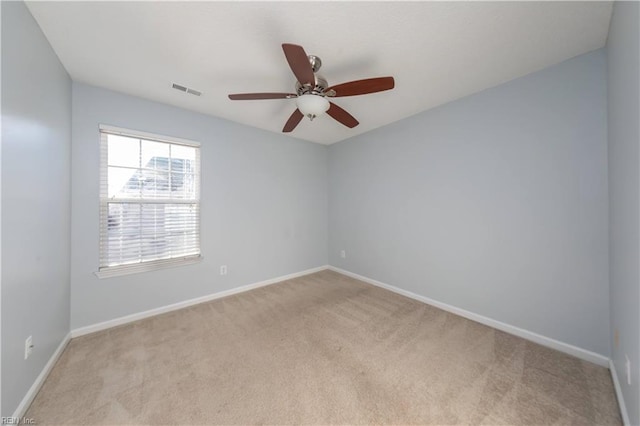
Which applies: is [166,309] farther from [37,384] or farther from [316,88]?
[316,88]

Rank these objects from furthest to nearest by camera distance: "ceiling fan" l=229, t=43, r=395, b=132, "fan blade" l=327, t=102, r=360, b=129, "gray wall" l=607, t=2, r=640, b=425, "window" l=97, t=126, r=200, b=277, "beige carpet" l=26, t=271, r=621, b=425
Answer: "window" l=97, t=126, r=200, b=277 → "fan blade" l=327, t=102, r=360, b=129 → "ceiling fan" l=229, t=43, r=395, b=132 → "beige carpet" l=26, t=271, r=621, b=425 → "gray wall" l=607, t=2, r=640, b=425

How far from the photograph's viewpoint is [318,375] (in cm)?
159

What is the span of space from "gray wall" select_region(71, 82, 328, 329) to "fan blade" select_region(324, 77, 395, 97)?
1.94 m

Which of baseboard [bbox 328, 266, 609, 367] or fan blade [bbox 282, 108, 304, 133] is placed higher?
fan blade [bbox 282, 108, 304, 133]

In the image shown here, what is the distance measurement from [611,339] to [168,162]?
4423mm

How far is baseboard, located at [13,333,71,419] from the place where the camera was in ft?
4.12

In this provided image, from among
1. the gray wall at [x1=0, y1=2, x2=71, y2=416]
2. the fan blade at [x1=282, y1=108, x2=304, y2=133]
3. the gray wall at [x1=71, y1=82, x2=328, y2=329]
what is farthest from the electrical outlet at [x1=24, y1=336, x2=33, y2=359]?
the fan blade at [x1=282, y1=108, x2=304, y2=133]

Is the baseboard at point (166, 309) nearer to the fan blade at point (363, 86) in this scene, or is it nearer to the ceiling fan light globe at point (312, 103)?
the ceiling fan light globe at point (312, 103)

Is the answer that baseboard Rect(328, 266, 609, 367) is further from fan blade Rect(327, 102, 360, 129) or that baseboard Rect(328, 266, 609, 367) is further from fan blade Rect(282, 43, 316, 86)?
fan blade Rect(282, 43, 316, 86)

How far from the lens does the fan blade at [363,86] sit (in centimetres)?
156

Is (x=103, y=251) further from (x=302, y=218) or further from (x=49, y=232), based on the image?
(x=302, y=218)

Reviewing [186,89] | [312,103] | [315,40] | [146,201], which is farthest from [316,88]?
[146,201]

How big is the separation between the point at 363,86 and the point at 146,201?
8.48ft

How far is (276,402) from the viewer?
54.2 inches
